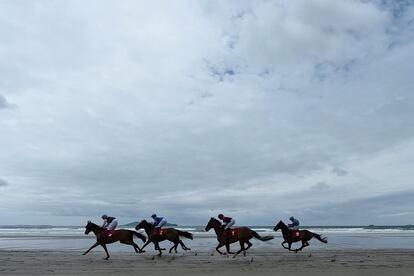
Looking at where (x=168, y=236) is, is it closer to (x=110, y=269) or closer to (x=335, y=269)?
(x=110, y=269)

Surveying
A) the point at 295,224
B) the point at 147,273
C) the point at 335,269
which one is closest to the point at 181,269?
the point at 147,273

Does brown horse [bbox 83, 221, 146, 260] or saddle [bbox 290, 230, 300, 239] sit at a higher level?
saddle [bbox 290, 230, 300, 239]

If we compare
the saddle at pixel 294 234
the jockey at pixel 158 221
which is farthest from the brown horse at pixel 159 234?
the saddle at pixel 294 234

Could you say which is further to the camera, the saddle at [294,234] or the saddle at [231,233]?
the saddle at [294,234]

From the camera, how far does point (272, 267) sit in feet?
47.7

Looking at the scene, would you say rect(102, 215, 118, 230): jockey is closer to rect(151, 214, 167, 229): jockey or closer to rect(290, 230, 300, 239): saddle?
rect(151, 214, 167, 229): jockey

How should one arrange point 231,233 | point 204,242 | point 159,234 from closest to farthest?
point 231,233
point 159,234
point 204,242

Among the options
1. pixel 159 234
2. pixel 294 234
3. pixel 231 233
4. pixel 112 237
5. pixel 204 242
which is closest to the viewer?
pixel 231 233

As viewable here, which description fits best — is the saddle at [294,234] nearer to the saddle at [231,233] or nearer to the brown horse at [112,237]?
the saddle at [231,233]

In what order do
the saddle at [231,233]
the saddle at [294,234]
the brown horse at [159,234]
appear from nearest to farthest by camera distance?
the saddle at [231,233], the brown horse at [159,234], the saddle at [294,234]

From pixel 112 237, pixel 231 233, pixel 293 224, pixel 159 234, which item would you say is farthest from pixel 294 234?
pixel 112 237

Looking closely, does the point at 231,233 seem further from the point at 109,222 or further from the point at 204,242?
the point at 204,242

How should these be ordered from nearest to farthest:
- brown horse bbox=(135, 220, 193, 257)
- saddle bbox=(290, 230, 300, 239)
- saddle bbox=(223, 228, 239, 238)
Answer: saddle bbox=(223, 228, 239, 238) → brown horse bbox=(135, 220, 193, 257) → saddle bbox=(290, 230, 300, 239)

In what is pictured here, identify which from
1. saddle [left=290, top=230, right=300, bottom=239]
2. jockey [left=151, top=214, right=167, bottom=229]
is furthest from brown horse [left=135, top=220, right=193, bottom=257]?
A: saddle [left=290, top=230, right=300, bottom=239]
